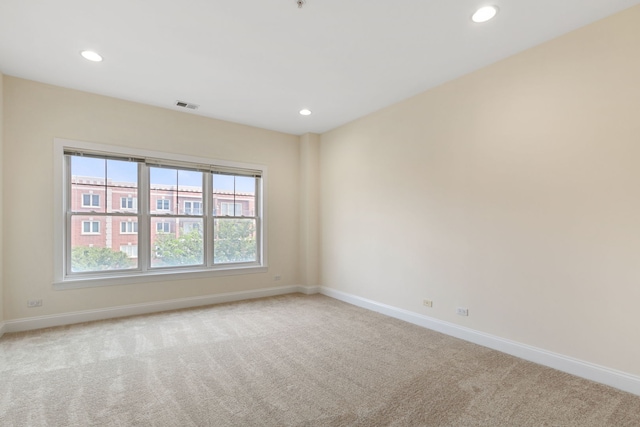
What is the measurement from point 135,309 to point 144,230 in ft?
3.59

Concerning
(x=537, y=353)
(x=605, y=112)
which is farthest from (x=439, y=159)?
(x=537, y=353)

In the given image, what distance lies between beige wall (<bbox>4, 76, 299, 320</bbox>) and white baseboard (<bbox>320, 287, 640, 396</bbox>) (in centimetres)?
275

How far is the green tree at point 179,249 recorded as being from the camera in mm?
4539

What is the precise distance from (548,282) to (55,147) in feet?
18.4

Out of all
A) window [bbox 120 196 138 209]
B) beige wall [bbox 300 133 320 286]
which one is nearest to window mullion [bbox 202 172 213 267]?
window [bbox 120 196 138 209]

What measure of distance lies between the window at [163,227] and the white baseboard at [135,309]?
1.03 m

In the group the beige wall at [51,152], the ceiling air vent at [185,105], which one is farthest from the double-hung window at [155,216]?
the ceiling air vent at [185,105]

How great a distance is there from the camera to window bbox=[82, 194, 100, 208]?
4.00m

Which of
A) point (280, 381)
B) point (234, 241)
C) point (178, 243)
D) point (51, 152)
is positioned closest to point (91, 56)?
point (51, 152)

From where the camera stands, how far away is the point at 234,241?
5184 mm

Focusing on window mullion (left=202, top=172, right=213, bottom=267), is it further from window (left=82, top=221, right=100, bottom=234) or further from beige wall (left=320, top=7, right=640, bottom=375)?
beige wall (left=320, top=7, right=640, bottom=375)

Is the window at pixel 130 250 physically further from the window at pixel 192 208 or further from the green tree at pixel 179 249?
the window at pixel 192 208

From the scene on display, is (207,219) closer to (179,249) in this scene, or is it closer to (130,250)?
(179,249)

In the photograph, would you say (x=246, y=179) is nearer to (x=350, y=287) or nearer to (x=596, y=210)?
(x=350, y=287)
